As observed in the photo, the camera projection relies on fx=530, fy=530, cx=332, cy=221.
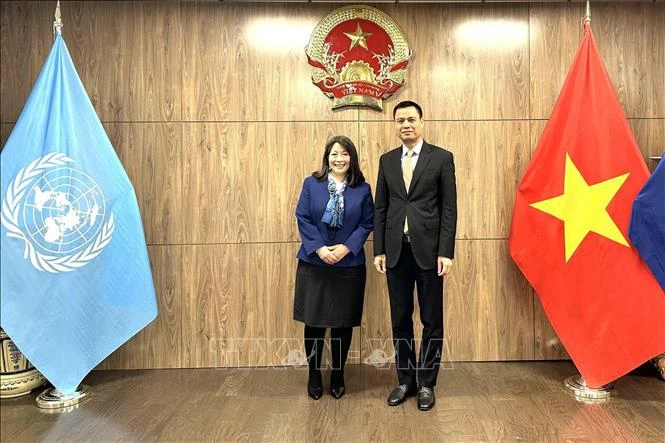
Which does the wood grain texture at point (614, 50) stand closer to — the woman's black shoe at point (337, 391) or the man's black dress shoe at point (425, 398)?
the man's black dress shoe at point (425, 398)

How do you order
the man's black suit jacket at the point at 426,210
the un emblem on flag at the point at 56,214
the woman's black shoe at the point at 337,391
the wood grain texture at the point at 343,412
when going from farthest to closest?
1. the woman's black shoe at the point at 337,391
2. the un emblem on flag at the point at 56,214
3. the man's black suit jacket at the point at 426,210
4. the wood grain texture at the point at 343,412

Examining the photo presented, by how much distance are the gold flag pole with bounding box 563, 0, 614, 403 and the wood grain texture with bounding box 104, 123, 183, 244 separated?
2556 millimetres

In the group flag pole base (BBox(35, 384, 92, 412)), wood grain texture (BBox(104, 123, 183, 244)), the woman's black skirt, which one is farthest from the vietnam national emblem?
flag pole base (BBox(35, 384, 92, 412))

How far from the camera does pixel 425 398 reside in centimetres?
279

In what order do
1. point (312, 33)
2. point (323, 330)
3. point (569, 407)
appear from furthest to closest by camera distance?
1. point (312, 33)
2. point (323, 330)
3. point (569, 407)

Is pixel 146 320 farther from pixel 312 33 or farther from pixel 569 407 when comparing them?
pixel 569 407

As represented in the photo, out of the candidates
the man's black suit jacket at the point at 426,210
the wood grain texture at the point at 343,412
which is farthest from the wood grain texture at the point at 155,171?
the man's black suit jacket at the point at 426,210

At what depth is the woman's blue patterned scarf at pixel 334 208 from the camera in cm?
288

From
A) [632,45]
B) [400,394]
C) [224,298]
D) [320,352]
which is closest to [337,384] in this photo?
[320,352]

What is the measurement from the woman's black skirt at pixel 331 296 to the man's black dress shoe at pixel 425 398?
506 millimetres

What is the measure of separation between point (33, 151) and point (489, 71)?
2815 mm

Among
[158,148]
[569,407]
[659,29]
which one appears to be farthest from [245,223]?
[659,29]

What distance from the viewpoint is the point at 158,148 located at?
3492mm

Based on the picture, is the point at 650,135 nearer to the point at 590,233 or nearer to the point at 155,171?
the point at 590,233
